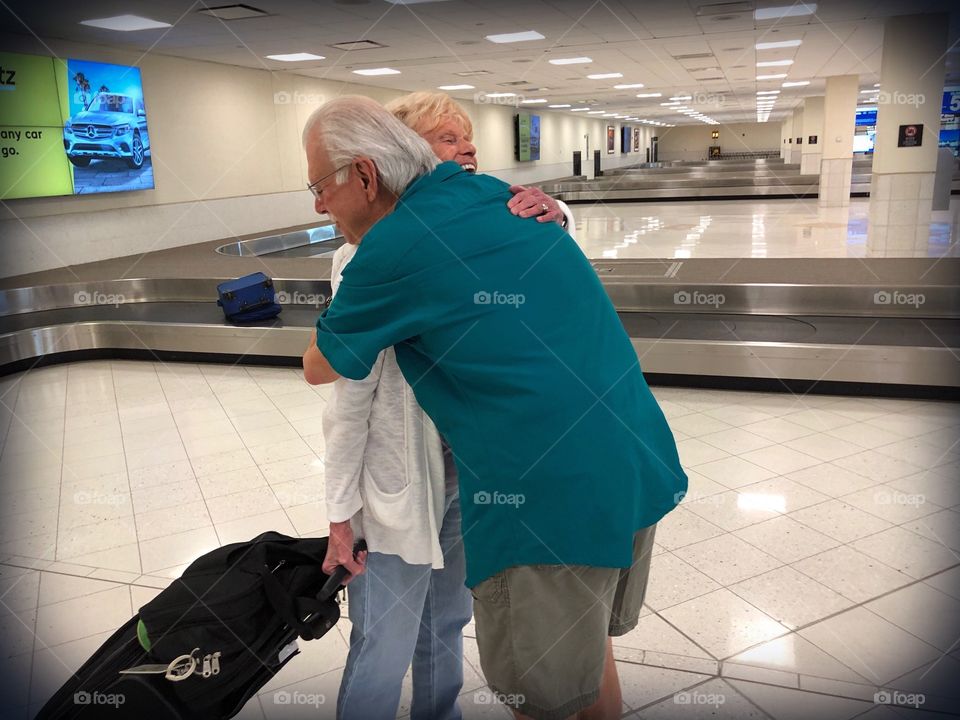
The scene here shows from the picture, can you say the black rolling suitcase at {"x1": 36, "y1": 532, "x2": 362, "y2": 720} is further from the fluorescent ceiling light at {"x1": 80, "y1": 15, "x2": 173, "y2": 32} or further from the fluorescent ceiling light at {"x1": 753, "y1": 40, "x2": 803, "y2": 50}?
the fluorescent ceiling light at {"x1": 753, "y1": 40, "x2": 803, "y2": 50}

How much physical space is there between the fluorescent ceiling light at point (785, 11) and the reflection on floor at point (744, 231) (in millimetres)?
3311

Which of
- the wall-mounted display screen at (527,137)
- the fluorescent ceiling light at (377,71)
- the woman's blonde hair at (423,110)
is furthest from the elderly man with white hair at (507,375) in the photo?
the wall-mounted display screen at (527,137)

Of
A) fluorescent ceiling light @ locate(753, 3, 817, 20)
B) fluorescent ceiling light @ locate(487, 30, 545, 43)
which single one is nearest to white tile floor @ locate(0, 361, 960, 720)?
fluorescent ceiling light @ locate(753, 3, 817, 20)

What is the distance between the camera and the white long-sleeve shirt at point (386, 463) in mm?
1425

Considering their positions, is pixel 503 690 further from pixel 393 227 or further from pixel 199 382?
pixel 199 382

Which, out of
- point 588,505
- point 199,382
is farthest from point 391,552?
point 199,382

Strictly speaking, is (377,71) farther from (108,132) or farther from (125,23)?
(125,23)

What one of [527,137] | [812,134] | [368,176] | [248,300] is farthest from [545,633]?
[812,134]

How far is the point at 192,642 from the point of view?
4.80 ft

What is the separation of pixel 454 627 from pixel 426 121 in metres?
1.39

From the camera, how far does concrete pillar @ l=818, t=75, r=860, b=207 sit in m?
18.9

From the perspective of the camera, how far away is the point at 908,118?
13.1 m

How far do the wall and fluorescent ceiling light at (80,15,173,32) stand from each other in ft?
4.56

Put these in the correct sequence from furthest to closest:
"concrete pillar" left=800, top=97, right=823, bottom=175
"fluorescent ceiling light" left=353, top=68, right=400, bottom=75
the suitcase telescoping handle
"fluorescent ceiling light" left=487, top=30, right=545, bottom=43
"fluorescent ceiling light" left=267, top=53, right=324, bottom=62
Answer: "concrete pillar" left=800, top=97, right=823, bottom=175, "fluorescent ceiling light" left=353, top=68, right=400, bottom=75, "fluorescent ceiling light" left=267, top=53, right=324, bottom=62, "fluorescent ceiling light" left=487, top=30, right=545, bottom=43, the suitcase telescoping handle
